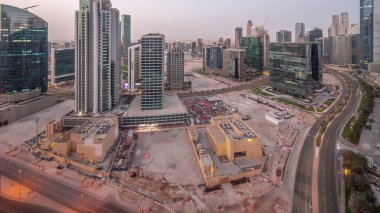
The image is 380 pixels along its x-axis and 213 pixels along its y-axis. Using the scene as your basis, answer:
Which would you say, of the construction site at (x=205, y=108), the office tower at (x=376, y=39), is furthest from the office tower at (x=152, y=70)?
the office tower at (x=376, y=39)

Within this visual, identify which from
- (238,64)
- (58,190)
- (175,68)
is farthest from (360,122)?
(238,64)

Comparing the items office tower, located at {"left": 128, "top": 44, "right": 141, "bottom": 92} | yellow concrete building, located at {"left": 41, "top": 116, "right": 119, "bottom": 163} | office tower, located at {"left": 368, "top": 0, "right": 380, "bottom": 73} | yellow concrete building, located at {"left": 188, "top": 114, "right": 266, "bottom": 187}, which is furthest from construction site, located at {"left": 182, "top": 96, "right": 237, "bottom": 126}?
office tower, located at {"left": 368, "top": 0, "right": 380, "bottom": 73}

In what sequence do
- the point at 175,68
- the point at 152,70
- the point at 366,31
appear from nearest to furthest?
the point at 152,70 < the point at 175,68 < the point at 366,31

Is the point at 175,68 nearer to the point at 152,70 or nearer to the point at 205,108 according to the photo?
the point at 205,108

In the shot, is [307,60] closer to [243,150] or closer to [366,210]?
[243,150]

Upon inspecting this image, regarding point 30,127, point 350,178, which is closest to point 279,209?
point 350,178

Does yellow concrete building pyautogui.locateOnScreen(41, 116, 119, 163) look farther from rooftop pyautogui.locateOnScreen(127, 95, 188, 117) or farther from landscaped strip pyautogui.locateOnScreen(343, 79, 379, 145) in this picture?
landscaped strip pyautogui.locateOnScreen(343, 79, 379, 145)
